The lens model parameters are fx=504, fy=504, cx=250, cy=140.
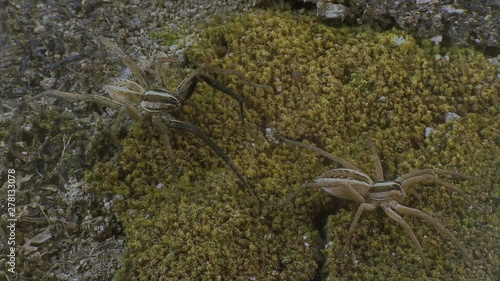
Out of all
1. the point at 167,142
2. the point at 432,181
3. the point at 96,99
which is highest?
the point at 96,99

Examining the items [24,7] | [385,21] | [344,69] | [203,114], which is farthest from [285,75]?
[24,7]

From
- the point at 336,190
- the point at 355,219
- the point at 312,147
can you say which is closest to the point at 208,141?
the point at 312,147

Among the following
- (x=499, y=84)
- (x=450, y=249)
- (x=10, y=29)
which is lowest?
(x=450, y=249)

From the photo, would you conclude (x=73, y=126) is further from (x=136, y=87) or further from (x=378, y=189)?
(x=378, y=189)

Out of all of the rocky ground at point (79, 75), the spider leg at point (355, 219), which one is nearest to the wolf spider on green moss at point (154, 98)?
the rocky ground at point (79, 75)

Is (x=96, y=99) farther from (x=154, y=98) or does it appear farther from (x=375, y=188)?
(x=375, y=188)

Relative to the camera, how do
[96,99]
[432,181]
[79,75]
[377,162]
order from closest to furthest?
[432,181], [377,162], [96,99], [79,75]
